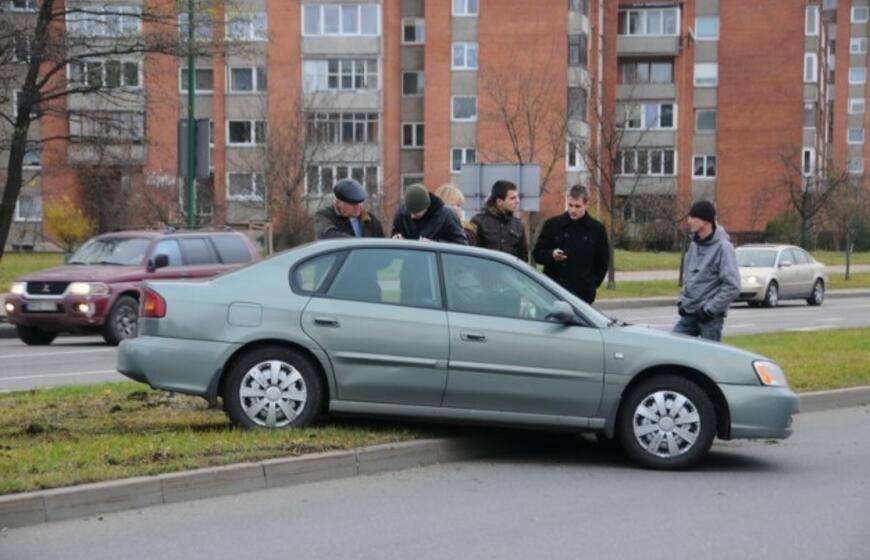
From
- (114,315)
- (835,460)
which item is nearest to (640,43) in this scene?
(114,315)

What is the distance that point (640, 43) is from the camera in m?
70.7

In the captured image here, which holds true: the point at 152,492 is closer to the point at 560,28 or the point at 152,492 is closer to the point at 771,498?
the point at 771,498

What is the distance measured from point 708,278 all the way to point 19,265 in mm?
34268

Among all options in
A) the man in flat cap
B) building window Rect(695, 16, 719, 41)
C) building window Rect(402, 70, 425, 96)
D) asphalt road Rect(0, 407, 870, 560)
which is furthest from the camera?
building window Rect(695, 16, 719, 41)

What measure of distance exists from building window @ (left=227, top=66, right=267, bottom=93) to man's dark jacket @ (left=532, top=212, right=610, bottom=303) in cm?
5095

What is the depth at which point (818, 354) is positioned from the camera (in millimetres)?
15242

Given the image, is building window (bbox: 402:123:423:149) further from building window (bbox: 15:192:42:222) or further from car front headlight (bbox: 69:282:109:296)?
car front headlight (bbox: 69:282:109:296)

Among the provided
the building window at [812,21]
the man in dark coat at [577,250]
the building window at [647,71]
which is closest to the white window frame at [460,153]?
the building window at [647,71]

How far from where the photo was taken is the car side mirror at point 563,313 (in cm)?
843

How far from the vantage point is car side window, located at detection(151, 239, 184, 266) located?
18812mm

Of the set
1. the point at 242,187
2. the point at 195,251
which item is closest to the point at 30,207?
the point at 242,187

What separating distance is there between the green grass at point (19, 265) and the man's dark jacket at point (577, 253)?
71.8 ft

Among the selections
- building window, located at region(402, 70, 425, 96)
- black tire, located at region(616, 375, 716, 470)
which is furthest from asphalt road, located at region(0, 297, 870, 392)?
building window, located at region(402, 70, 425, 96)

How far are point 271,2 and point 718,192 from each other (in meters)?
28.7
